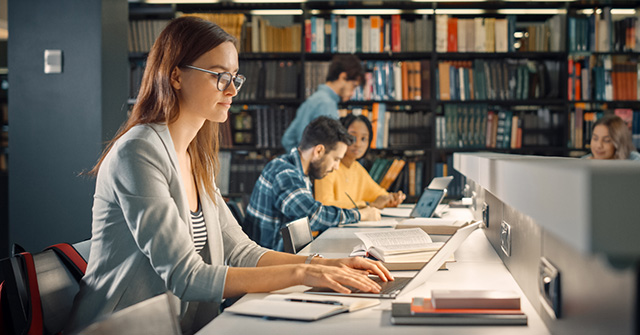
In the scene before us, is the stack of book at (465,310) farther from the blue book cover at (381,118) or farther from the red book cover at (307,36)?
the red book cover at (307,36)

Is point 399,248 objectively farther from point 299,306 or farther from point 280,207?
point 280,207

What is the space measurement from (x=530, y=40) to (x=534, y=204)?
429cm

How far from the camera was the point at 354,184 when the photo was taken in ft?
13.0

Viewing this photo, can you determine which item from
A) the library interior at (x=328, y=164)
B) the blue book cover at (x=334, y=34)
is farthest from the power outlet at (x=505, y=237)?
the blue book cover at (x=334, y=34)

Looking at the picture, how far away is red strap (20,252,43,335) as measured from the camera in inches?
52.4

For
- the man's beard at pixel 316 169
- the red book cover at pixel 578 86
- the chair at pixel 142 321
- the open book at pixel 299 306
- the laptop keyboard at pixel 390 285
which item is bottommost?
the laptop keyboard at pixel 390 285

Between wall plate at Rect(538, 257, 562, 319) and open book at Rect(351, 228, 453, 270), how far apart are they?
1.77 ft

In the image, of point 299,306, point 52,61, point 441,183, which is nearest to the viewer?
point 299,306

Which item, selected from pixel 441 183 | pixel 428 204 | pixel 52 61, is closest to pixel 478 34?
pixel 441 183

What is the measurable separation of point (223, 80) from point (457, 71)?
11.2 feet

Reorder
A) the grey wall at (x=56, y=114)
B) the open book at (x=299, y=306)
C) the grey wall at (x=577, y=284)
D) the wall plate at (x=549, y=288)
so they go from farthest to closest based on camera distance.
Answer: the grey wall at (x=56, y=114) < the open book at (x=299, y=306) < the wall plate at (x=549, y=288) < the grey wall at (x=577, y=284)

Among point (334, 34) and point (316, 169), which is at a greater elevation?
point (334, 34)

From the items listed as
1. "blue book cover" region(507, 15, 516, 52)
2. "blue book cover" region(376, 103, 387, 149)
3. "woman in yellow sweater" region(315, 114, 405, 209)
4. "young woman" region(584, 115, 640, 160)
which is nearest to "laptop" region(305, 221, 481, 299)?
"woman in yellow sweater" region(315, 114, 405, 209)

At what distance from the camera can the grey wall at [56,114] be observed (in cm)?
357
